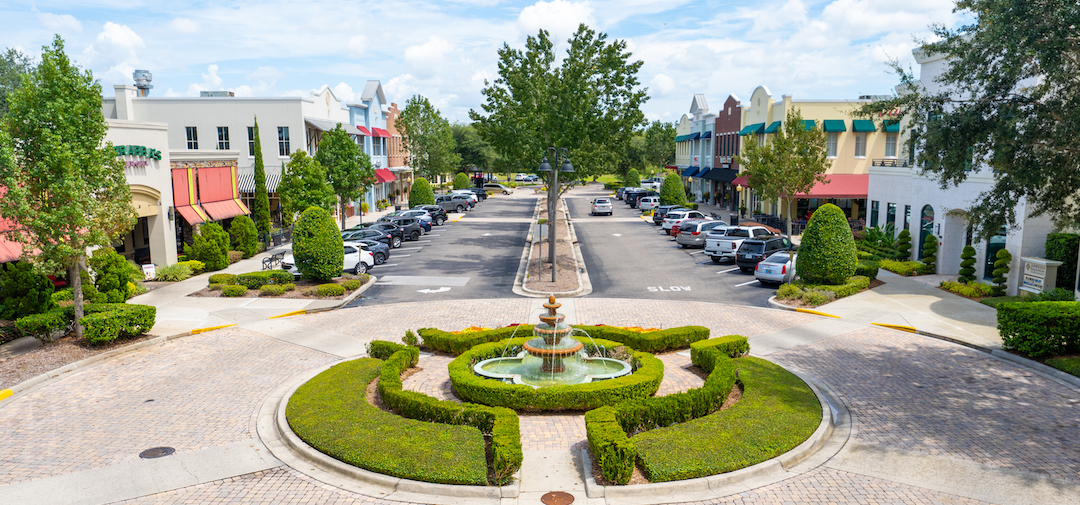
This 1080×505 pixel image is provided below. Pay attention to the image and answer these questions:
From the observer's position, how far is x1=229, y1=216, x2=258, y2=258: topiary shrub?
33625 millimetres

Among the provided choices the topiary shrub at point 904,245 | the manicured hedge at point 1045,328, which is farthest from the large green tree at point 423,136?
the manicured hedge at point 1045,328

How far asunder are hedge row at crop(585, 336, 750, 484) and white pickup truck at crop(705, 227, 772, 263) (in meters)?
17.8

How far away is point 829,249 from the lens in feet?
77.2

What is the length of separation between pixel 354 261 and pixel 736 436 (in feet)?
69.7

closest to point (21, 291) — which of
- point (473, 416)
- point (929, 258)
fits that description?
point (473, 416)

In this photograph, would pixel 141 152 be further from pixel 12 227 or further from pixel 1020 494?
pixel 1020 494

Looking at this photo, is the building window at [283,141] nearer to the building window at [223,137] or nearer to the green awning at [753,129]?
the building window at [223,137]

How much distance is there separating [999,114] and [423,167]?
65.1 meters

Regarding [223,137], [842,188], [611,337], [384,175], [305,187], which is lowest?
[611,337]

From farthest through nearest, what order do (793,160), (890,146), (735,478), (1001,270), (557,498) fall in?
(890,146) < (793,160) < (1001,270) < (735,478) < (557,498)

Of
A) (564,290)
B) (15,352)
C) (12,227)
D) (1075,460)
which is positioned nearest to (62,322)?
(15,352)

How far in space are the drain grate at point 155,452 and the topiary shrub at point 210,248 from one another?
2042 centimetres

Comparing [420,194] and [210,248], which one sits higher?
[420,194]

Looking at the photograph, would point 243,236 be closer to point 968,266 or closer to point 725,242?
point 725,242
